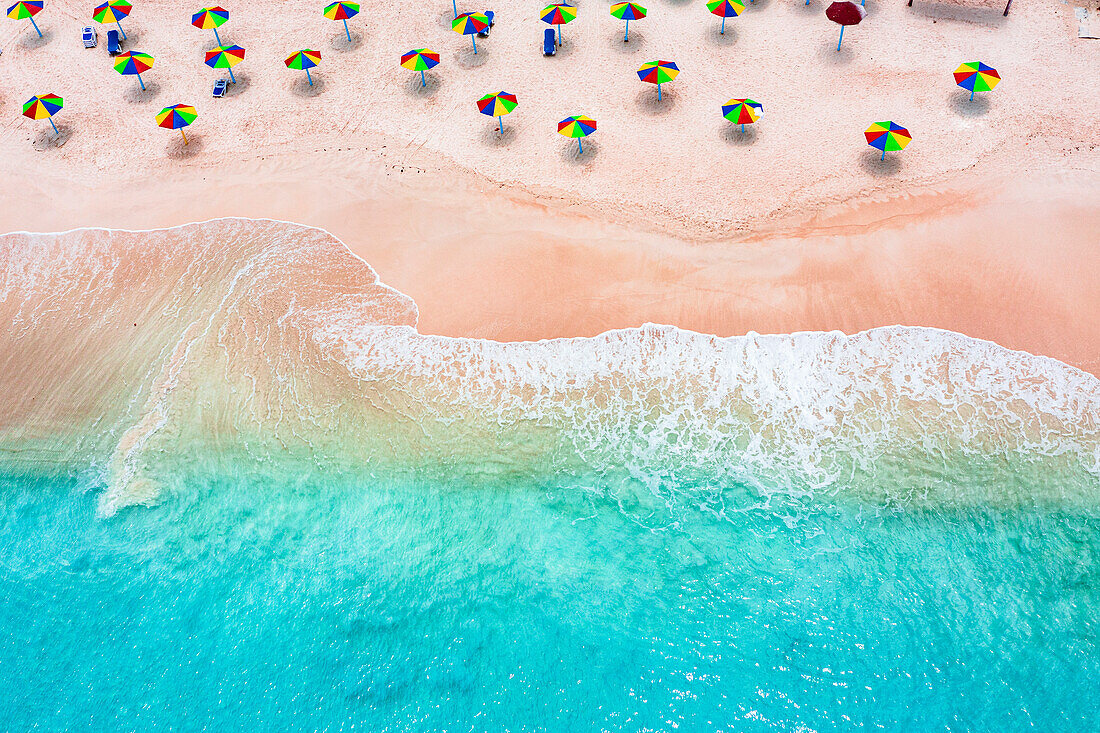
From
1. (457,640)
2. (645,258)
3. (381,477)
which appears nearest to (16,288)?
(381,477)

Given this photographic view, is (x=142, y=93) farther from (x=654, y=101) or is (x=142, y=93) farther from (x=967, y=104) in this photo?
(x=967, y=104)

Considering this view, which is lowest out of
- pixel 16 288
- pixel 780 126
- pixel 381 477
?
pixel 381 477

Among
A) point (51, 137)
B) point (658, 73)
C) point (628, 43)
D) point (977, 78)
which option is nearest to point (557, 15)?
point (628, 43)

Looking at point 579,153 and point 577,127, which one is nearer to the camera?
point 577,127

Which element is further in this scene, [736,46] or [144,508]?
[736,46]

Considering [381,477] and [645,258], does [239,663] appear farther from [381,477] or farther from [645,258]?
[645,258]

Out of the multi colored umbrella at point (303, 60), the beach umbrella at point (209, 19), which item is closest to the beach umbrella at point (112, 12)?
the beach umbrella at point (209, 19)
